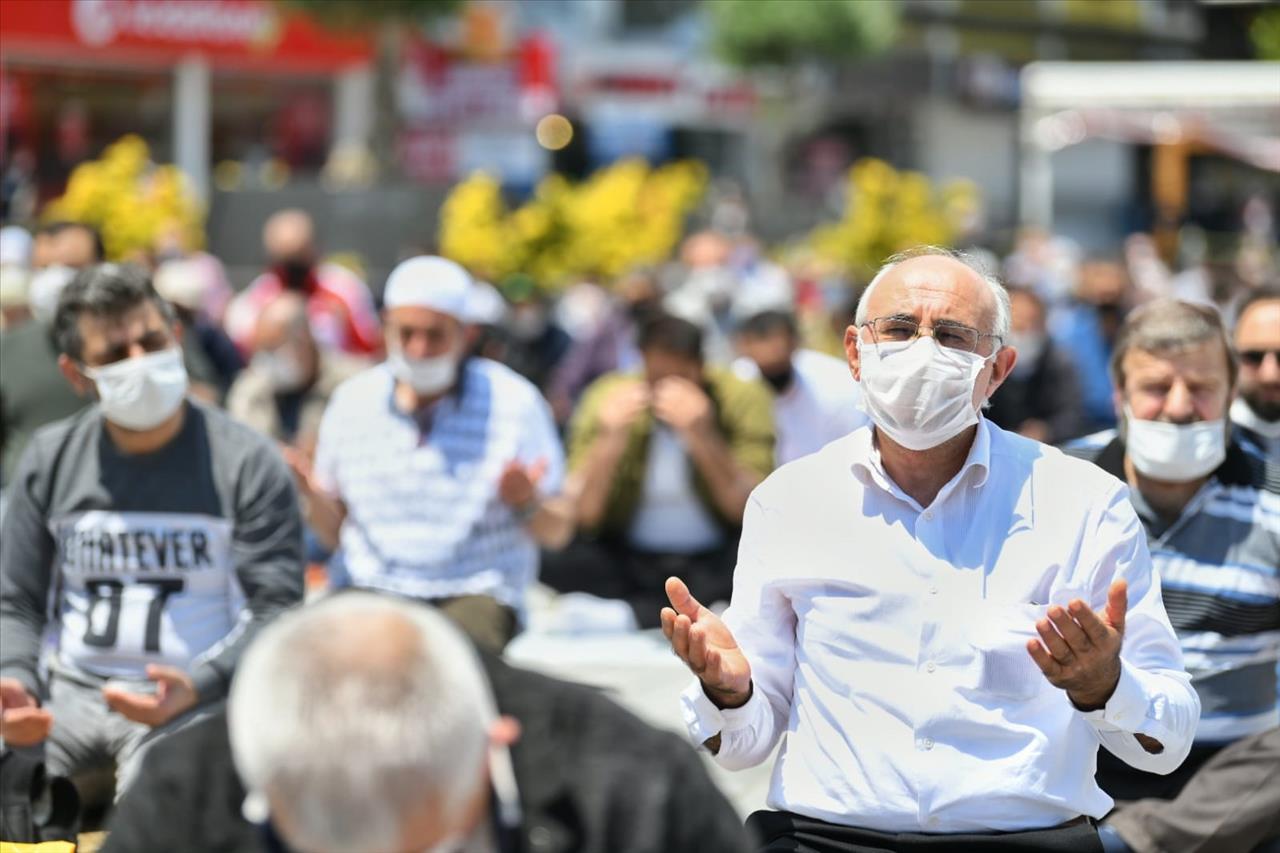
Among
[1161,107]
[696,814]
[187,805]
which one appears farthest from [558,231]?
[696,814]

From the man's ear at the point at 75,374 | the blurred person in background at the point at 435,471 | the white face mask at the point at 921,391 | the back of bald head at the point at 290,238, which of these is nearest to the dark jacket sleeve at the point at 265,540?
the man's ear at the point at 75,374

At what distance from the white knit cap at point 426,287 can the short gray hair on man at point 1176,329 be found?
103 inches

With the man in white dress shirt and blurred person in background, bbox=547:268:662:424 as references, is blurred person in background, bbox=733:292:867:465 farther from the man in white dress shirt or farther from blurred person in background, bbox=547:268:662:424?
blurred person in background, bbox=547:268:662:424

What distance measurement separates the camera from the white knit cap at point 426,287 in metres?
6.48

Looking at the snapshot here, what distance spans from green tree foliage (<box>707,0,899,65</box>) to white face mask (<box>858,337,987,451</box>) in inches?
1281

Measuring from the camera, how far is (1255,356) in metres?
5.50

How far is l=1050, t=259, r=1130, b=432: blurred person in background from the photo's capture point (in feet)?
39.4

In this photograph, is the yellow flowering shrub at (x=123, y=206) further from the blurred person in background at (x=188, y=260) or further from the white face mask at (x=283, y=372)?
the white face mask at (x=283, y=372)

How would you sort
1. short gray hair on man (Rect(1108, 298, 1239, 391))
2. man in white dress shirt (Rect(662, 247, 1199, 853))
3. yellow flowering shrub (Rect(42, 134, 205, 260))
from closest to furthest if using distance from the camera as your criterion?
man in white dress shirt (Rect(662, 247, 1199, 853)), short gray hair on man (Rect(1108, 298, 1239, 391)), yellow flowering shrub (Rect(42, 134, 205, 260))

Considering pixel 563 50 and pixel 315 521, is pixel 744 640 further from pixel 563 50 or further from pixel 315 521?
pixel 563 50

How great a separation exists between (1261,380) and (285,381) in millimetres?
4711

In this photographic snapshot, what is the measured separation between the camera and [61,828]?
4535mm

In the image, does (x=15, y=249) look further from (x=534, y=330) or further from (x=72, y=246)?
(x=534, y=330)

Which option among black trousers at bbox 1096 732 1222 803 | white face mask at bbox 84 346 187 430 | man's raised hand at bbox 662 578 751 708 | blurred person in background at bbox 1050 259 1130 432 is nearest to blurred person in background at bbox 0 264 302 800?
white face mask at bbox 84 346 187 430
